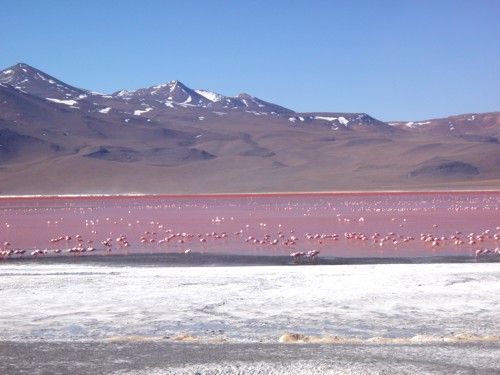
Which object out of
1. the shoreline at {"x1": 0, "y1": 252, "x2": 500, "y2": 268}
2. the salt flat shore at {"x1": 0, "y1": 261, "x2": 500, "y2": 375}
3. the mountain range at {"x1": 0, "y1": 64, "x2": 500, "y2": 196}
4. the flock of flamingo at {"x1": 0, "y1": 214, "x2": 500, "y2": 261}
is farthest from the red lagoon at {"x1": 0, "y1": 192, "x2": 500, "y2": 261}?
the mountain range at {"x1": 0, "y1": 64, "x2": 500, "y2": 196}

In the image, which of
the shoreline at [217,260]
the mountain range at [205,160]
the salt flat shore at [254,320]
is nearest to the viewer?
the salt flat shore at [254,320]

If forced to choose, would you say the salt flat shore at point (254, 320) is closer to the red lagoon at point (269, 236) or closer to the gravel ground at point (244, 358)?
the gravel ground at point (244, 358)

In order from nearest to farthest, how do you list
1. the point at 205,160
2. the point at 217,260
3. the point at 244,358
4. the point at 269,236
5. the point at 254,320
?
the point at 244,358 < the point at 254,320 < the point at 217,260 < the point at 269,236 < the point at 205,160

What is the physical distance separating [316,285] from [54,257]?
32.4 feet

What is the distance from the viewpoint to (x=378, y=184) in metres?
127

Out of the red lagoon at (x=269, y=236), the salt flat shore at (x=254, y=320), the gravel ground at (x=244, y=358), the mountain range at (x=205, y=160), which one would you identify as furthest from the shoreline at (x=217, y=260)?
the mountain range at (x=205, y=160)

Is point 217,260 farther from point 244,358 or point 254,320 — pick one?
point 244,358

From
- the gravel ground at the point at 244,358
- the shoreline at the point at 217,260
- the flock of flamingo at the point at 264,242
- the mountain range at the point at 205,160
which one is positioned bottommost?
the gravel ground at the point at 244,358

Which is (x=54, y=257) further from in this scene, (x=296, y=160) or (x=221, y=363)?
(x=296, y=160)

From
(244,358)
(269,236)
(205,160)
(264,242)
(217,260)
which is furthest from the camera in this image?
(205,160)

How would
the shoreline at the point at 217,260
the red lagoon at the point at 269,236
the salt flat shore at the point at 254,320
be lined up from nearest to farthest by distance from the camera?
the salt flat shore at the point at 254,320 → the shoreline at the point at 217,260 → the red lagoon at the point at 269,236

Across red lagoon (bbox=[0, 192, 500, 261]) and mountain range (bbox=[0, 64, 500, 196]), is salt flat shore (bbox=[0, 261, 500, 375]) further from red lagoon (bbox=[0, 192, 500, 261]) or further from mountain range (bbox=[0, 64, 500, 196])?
mountain range (bbox=[0, 64, 500, 196])

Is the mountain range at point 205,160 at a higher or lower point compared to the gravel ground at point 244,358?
higher

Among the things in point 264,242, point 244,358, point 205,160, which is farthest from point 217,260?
point 205,160
